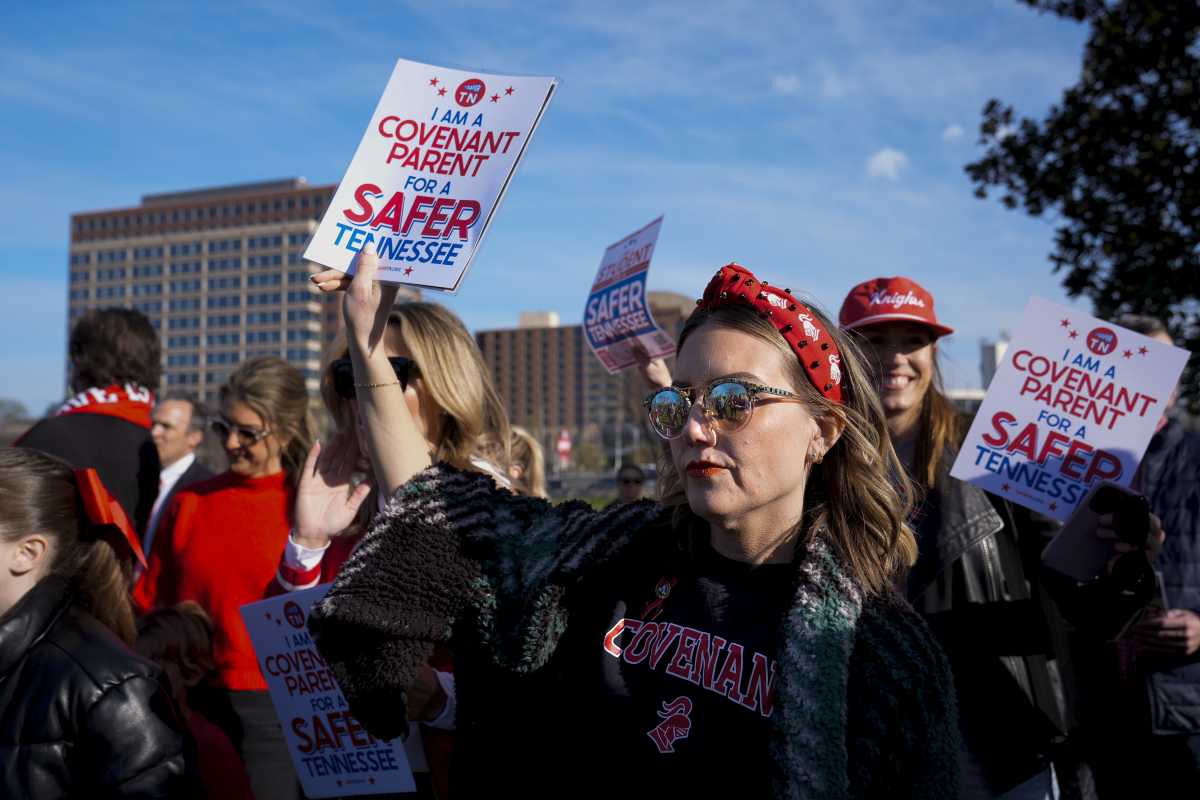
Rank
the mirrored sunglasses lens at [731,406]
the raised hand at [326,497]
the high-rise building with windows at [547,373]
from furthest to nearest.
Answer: the high-rise building with windows at [547,373]
the raised hand at [326,497]
the mirrored sunglasses lens at [731,406]

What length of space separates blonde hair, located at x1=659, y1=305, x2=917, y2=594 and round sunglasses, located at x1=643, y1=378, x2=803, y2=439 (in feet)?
0.32

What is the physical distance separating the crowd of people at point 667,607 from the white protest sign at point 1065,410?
0.49ft

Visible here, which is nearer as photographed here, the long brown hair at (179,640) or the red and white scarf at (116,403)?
the long brown hair at (179,640)

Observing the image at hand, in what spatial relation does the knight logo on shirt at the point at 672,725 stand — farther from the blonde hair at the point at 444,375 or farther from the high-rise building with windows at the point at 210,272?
the high-rise building with windows at the point at 210,272

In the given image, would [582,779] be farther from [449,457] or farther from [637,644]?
[449,457]

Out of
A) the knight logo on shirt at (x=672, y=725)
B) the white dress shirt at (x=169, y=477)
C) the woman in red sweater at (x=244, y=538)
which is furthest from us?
the white dress shirt at (x=169, y=477)

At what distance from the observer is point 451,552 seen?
1.90 m

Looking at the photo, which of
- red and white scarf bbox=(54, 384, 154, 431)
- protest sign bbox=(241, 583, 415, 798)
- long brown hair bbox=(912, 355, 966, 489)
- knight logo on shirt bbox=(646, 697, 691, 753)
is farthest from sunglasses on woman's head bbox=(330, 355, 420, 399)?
red and white scarf bbox=(54, 384, 154, 431)

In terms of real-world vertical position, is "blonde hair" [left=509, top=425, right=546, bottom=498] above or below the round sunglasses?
below

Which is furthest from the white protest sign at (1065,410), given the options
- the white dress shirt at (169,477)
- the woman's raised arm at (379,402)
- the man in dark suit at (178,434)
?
the man in dark suit at (178,434)

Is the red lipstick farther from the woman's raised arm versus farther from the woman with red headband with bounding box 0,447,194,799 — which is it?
the woman with red headband with bounding box 0,447,194,799

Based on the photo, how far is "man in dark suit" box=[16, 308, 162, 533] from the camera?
13.3ft

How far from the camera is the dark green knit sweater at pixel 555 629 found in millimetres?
1648

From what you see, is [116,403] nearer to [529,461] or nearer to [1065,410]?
[529,461]
